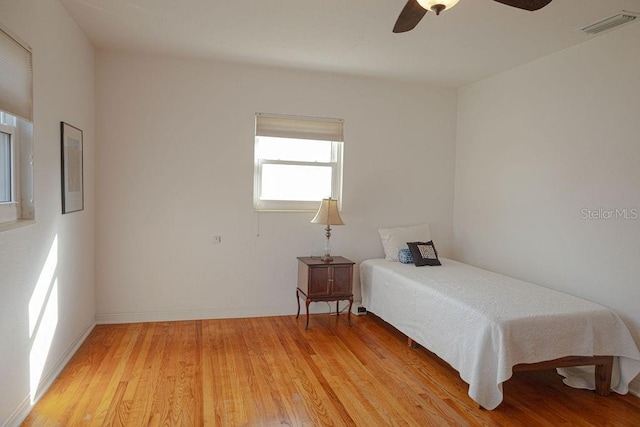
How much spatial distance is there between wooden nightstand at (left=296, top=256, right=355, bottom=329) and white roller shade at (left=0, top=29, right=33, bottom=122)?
8.34 feet

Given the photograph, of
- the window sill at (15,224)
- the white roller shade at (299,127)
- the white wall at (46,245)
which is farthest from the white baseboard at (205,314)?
the window sill at (15,224)

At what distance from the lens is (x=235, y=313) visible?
4398 mm

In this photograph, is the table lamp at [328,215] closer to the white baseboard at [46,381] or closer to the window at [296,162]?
the window at [296,162]

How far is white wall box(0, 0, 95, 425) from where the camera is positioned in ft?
7.38

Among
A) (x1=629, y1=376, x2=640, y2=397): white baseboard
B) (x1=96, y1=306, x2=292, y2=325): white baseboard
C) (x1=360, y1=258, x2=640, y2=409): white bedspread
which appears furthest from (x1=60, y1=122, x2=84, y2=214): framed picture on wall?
(x1=629, y1=376, x2=640, y2=397): white baseboard

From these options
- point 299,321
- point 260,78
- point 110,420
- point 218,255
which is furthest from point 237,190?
point 110,420

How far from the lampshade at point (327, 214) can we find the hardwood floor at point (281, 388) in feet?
3.54

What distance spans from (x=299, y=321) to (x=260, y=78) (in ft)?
8.08

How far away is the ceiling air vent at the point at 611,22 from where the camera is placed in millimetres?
2818

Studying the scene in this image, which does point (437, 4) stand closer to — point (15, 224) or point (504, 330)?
point (504, 330)

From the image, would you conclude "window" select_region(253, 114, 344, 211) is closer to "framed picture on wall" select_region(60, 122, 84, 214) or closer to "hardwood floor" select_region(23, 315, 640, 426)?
"hardwood floor" select_region(23, 315, 640, 426)

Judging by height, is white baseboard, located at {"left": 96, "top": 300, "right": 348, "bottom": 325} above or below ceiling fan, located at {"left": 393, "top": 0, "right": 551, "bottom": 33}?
below

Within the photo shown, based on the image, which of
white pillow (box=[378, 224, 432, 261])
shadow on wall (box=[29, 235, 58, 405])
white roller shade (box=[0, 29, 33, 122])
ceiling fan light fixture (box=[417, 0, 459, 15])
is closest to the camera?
ceiling fan light fixture (box=[417, 0, 459, 15])

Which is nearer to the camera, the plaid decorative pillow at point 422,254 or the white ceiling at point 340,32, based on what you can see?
the white ceiling at point 340,32
